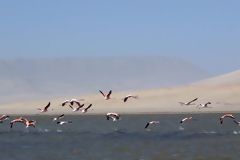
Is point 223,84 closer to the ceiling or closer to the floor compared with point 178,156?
closer to the ceiling

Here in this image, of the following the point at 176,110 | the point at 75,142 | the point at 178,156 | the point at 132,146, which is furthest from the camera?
the point at 176,110

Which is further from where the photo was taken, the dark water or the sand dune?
the sand dune

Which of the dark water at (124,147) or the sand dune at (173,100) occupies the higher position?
the sand dune at (173,100)

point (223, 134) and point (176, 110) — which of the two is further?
point (176, 110)

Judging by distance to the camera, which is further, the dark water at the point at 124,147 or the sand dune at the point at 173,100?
the sand dune at the point at 173,100

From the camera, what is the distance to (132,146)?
2175 inches

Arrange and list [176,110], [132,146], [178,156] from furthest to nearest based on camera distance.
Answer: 1. [176,110]
2. [132,146]
3. [178,156]

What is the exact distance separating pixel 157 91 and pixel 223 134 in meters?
126

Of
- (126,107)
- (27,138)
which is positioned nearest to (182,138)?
(27,138)

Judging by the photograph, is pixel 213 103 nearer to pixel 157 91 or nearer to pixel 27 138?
pixel 157 91

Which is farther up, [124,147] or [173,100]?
[173,100]

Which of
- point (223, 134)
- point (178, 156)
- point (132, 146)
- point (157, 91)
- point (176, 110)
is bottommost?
point (178, 156)

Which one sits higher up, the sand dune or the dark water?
the sand dune

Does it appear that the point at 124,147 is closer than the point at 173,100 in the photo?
Yes
